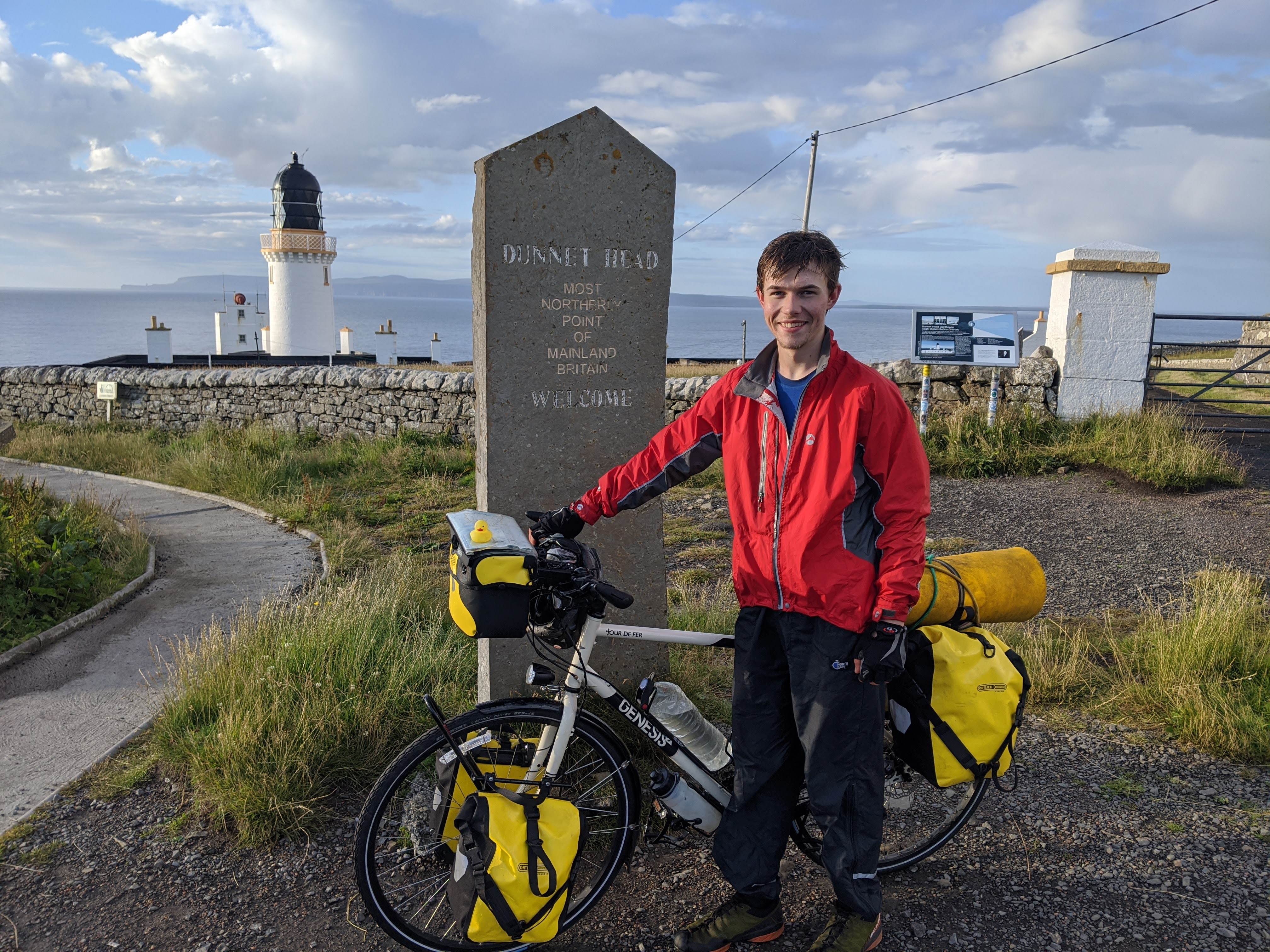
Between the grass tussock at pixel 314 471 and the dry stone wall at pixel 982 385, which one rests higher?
the dry stone wall at pixel 982 385

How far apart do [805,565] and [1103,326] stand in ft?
30.8

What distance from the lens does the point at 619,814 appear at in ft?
9.04

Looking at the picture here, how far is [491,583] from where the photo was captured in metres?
2.35

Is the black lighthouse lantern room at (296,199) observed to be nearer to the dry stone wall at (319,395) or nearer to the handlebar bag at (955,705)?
the dry stone wall at (319,395)

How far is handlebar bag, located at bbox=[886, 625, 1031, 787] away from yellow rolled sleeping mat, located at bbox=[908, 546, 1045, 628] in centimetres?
7

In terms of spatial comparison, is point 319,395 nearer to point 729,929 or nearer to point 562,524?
point 562,524

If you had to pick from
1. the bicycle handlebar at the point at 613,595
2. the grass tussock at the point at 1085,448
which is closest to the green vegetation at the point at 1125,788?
the bicycle handlebar at the point at 613,595

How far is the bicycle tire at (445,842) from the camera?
2.50 metres

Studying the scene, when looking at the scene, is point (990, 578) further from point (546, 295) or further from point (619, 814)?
point (546, 295)

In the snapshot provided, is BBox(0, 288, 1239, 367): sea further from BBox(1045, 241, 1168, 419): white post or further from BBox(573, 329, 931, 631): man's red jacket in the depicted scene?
BBox(573, 329, 931, 631): man's red jacket

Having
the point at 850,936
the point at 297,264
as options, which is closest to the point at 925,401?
the point at 850,936

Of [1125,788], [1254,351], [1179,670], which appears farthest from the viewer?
[1254,351]

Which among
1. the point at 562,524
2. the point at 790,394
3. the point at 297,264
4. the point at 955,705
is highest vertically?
the point at 297,264

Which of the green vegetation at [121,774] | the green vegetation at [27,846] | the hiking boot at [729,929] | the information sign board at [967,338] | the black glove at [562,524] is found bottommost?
the green vegetation at [27,846]
